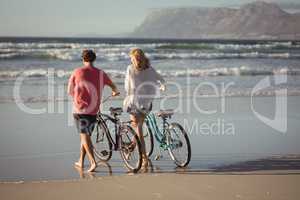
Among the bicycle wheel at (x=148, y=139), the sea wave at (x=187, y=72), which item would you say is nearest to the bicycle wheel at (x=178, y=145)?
the bicycle wheel at (x=148, y=139)

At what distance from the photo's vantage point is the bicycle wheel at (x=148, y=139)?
8289 millimetres

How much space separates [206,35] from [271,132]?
91.4 feet

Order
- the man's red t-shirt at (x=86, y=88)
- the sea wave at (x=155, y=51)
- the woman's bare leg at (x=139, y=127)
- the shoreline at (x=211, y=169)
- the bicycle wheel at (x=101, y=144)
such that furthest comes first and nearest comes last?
1. the sea wave at (x=155, y=51)
2. the bicycle wheel at (x=101, y=144)
3. the woman's bare leg at (x=139, y=127)
4. the man's red t-shirt at (x=86, y=88)
5. the shoreline at (x=211, y=169)

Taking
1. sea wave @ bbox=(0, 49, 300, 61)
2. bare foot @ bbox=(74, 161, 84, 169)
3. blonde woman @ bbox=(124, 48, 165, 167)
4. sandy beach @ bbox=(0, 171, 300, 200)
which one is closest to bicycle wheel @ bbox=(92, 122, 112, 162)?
bare foot @ bbox=(74, 161, 84, 169)

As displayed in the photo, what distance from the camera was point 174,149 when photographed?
26.5ft

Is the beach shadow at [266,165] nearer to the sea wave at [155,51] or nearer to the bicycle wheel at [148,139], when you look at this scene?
the bicycle wheel at [148,139]

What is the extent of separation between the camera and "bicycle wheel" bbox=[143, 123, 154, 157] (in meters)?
8.29

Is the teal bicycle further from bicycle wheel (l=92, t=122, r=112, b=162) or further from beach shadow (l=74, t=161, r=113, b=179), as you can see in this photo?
beach shadow (l=74, t=161, r=113, b=179)

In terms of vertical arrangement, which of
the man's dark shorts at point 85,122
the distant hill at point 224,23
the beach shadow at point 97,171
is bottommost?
the beach shadow at point 97,171

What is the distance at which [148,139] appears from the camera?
847cm

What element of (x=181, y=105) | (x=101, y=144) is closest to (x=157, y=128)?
(x=101, y=144)

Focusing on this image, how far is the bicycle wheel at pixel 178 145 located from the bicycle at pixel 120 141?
0.49 meters

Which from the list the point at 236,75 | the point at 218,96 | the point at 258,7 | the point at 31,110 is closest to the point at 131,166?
the point at 31,110

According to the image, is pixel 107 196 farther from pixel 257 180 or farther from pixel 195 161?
pixel 195 161
